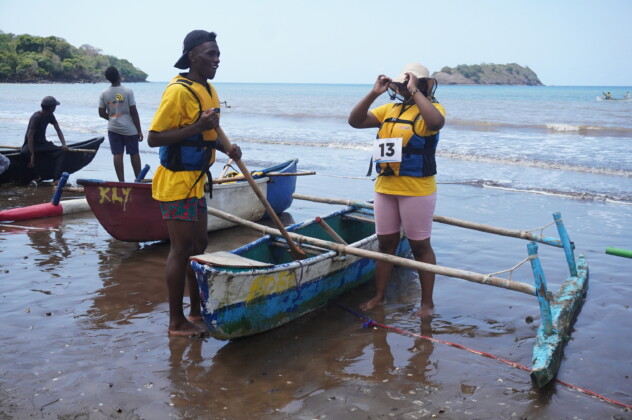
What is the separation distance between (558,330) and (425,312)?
1064 millimetres

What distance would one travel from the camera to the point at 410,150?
4512 millimetres

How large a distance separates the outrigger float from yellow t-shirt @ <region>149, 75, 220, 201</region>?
0.51 m

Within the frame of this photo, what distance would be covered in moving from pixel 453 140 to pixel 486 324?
16.1 metres

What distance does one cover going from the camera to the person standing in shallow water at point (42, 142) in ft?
31.7

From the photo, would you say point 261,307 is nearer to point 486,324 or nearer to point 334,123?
point 486,324

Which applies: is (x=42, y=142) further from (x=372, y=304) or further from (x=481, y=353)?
(x=481, y=353)

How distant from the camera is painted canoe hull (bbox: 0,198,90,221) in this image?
764cm

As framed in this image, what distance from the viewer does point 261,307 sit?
4.25 meters

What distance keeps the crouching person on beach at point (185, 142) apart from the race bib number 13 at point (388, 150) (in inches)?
45.6

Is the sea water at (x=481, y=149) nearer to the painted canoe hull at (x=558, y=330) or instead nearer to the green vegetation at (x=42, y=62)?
the painted canoe hull at (x=558, y=330)

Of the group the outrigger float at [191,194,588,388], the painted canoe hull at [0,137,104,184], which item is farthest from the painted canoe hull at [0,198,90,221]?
the outrigger float at [191,194,588,388]

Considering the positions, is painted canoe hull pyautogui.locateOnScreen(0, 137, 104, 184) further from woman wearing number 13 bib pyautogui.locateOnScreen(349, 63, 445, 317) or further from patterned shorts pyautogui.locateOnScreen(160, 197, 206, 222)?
woman wearing number 13 bib pyautogui.locateOnScreen(349, 63, 445, 317)

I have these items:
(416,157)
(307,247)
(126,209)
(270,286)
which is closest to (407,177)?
(416,157)

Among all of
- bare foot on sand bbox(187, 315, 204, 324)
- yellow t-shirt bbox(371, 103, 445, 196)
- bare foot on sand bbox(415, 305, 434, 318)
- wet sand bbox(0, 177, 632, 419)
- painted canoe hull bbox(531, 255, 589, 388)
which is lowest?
wet sand bbox(0, 177, 632, 419)
